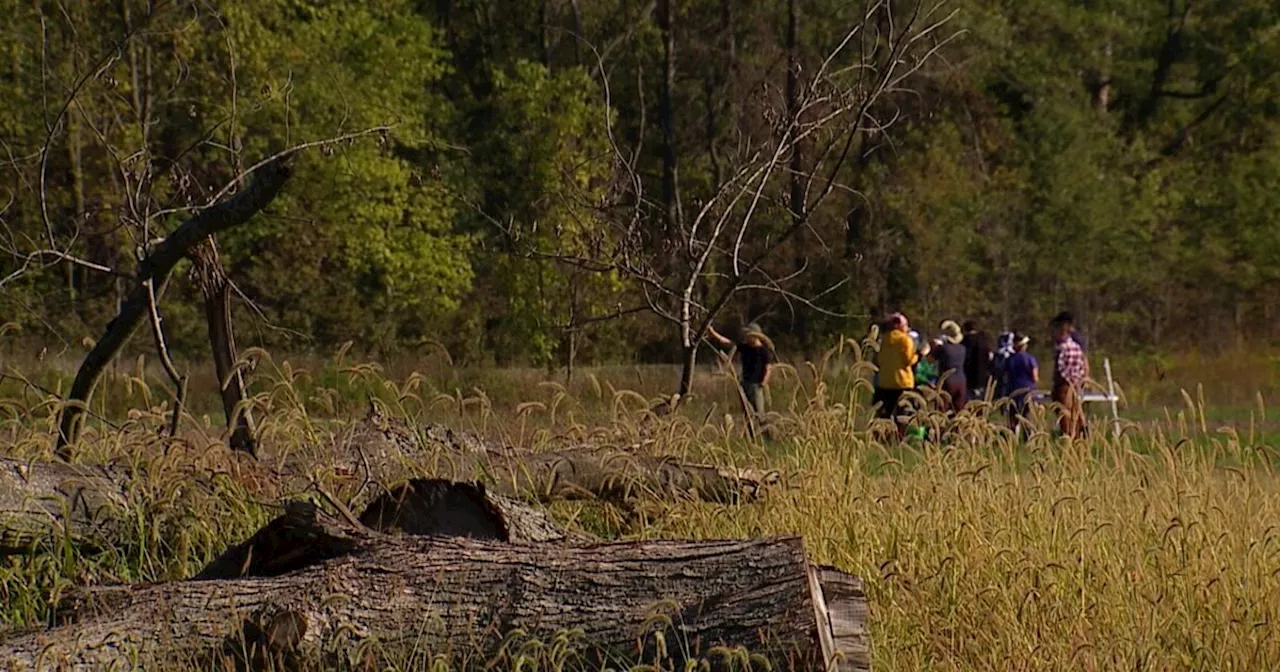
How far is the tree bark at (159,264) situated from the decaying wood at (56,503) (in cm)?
44

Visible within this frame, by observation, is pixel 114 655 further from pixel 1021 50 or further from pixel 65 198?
pixel 1021 50

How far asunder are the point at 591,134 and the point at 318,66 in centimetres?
507

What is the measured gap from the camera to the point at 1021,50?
4228 cm

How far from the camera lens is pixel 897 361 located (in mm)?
16672

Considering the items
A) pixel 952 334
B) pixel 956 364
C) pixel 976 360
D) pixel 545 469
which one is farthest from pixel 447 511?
pixel 976 360

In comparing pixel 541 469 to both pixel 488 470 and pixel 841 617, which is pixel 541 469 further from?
pixel 841 617

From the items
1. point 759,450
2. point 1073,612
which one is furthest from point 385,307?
point 1073,612

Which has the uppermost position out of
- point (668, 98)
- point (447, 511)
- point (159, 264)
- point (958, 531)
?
point (668, 98)

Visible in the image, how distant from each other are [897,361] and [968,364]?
452 cm

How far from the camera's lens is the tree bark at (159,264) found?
714 centimetres

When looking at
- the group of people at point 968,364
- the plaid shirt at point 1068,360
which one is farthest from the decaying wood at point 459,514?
the plaid shirt at point 1068,360

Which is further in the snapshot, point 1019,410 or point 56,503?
point 1019,410

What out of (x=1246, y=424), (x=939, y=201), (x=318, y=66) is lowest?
(x=1246, y=424)

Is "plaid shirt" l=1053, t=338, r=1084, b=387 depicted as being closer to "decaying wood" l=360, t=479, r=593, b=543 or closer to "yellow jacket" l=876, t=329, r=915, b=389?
"yellow jacket" l=876, t=329, r=915, b=389
